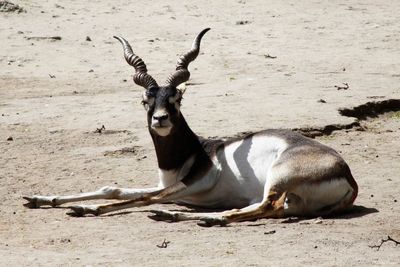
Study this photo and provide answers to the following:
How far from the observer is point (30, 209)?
8.80 meters

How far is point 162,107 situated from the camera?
8742mm

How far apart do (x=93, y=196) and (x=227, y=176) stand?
1.10 metres

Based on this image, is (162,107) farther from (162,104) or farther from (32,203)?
(32,203)

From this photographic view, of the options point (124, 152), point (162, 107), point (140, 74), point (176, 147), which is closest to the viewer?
point (162, 107)

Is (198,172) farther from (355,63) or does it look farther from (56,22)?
(56,22)

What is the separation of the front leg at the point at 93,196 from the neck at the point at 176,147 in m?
0.26

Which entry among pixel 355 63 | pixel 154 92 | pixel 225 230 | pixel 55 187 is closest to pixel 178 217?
pixel 225 230

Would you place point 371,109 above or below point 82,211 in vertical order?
below

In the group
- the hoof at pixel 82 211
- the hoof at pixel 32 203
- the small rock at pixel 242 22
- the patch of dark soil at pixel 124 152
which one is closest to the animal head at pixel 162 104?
the hoof at pixel 82 211

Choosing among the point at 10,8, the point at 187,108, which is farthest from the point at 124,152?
the point at 10,8

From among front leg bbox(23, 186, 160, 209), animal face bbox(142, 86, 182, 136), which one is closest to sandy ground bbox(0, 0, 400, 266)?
front leg bbox(23, 186, 160, 209)

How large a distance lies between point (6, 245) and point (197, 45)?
302 centimetres

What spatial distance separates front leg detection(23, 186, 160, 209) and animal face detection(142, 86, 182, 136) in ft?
1.73

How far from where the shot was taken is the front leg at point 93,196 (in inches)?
348
